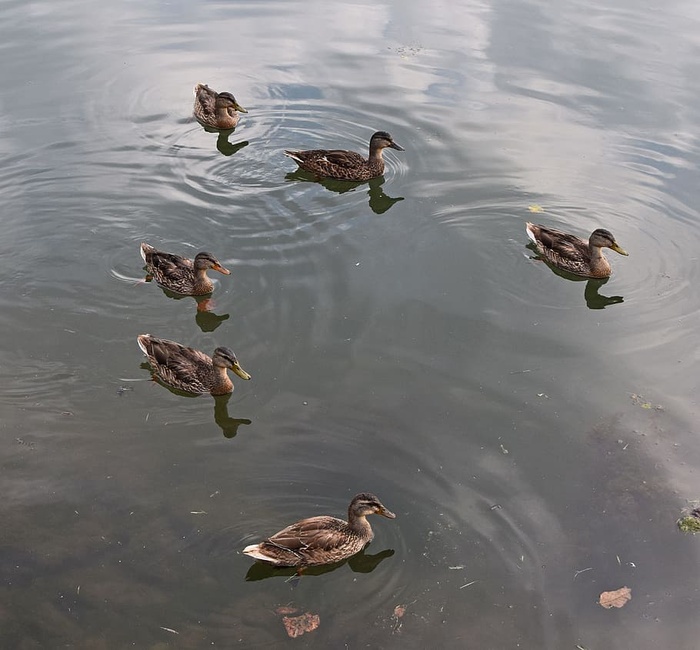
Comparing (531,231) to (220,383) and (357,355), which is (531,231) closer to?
(357,355)

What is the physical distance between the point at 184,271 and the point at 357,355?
7.51 feet

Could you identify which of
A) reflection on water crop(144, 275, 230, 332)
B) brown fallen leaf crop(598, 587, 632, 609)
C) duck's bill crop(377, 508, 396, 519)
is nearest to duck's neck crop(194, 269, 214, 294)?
reflection on water crop(144, 275, 230, 332)

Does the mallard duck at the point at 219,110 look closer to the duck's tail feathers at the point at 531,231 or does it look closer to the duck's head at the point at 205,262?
the duck's head at the point at 205,262

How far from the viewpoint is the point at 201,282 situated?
29.7 ft

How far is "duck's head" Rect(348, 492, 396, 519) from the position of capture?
6199mm

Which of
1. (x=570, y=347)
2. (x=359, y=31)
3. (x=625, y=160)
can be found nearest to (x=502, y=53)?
(x=359, y=31)

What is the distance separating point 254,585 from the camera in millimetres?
5992

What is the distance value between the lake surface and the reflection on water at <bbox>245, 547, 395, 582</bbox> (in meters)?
0.03

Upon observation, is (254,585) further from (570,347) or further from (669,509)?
(570,347)

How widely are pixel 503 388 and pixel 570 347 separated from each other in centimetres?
111

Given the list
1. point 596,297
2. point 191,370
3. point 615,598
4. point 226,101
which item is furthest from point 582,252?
point 226,101

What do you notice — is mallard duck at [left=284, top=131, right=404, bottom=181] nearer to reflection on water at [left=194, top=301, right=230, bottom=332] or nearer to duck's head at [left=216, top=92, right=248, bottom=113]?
duck's head at [left=216, top=92, right=248, bottom=113]

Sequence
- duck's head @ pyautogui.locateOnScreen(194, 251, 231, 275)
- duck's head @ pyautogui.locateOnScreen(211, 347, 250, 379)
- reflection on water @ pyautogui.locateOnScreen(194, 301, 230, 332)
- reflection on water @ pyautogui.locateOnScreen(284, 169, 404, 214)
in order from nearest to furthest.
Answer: duck's head @ pyautogui.locateOnScreen(211, 347, 250, 379)
reflection on water @ pyautogui.locateOnScreen(194, 301, 230, 332)
duck's head @ pyautogui.locateOnScreen(194, 251, 231, 275)
reflection on water @ pyautogui.locateOnScreen(284, 169, 404, 214)

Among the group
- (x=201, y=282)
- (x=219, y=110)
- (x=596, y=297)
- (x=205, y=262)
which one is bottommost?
(x=596, y=297)
